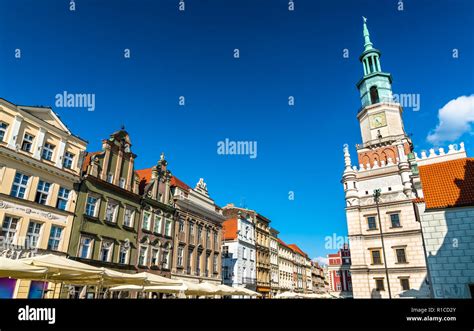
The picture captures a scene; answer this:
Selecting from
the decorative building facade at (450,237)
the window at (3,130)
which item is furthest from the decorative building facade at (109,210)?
the decorative building facade at (450,237)

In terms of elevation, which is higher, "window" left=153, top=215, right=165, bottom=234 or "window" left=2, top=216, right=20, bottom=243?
"window" left=153, top=215, right=165, bottom=234

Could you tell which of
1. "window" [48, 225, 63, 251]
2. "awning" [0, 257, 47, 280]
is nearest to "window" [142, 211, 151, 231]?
"window" [48, 225, 63, 251]

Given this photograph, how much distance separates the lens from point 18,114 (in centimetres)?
1953

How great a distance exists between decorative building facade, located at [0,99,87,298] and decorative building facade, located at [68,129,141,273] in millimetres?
1007

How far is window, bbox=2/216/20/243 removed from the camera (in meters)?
17.9

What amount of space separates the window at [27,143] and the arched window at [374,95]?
1723 inches

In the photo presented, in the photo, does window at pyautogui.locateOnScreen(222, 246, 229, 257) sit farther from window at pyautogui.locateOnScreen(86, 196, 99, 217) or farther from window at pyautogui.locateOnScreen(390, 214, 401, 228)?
window at pyautogui.locateOnScreen(86, 196, 99, 217)

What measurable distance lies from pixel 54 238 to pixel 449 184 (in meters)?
27.8

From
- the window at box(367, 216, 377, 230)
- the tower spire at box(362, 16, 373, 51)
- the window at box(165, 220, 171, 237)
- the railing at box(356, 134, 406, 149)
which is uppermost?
the tower spire at box(362, 16, 373, 51)

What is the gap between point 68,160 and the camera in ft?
74.9

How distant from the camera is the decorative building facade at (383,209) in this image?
1282 inches

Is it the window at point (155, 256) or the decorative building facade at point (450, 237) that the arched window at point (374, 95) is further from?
the window at point (155, 256)
